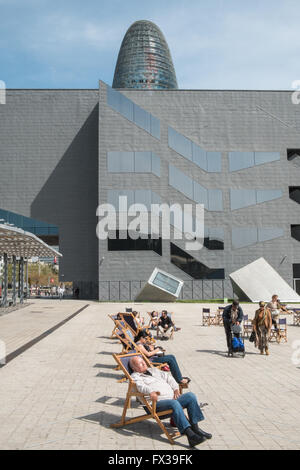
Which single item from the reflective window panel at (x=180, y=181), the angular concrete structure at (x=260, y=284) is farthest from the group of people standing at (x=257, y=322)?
the reflective window panel at (x=180, y=181)

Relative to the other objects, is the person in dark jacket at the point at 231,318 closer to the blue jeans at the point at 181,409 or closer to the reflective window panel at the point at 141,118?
the blue jeans at the point at 181,409

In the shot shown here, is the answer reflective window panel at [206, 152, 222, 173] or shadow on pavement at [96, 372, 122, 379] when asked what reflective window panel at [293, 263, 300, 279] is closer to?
reflective window panel at [206, 152, 222, 173]

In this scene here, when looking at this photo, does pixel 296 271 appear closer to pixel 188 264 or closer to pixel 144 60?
pixel 188 264

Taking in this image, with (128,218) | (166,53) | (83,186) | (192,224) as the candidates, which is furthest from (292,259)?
(166,53)

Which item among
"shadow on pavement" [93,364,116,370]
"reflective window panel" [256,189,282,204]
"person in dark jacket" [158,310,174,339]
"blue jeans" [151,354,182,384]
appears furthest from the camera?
"reflective window panel" [256,189,282,204]

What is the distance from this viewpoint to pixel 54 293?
59.2 metres

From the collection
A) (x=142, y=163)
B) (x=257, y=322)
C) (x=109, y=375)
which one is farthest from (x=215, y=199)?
(x=109, y=375)

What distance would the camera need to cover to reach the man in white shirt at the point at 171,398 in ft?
16.7

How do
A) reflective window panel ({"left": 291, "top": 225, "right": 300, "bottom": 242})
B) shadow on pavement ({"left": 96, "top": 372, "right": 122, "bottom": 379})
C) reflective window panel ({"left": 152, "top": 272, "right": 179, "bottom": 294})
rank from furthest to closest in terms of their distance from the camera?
reflective window panel ({"left": 291, "top": 225, "right": 300, "bottom": 242}) < reflective window panel ({"left": 152, "top": 272, "right": 179, "bottom": 294}) < shadow on pavement ({"left": 96, "top": 372, "right": 122, "bottom": 379})

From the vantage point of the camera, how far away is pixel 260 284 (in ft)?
111

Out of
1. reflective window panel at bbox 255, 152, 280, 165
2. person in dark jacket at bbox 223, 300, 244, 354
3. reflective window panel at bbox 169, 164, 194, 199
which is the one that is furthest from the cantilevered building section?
person in dark jacket at bbox 223, 300, 244, 354

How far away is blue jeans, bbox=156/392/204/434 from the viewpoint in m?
5.13

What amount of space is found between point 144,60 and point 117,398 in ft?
440

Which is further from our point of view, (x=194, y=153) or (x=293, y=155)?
(x=293, y=155)
